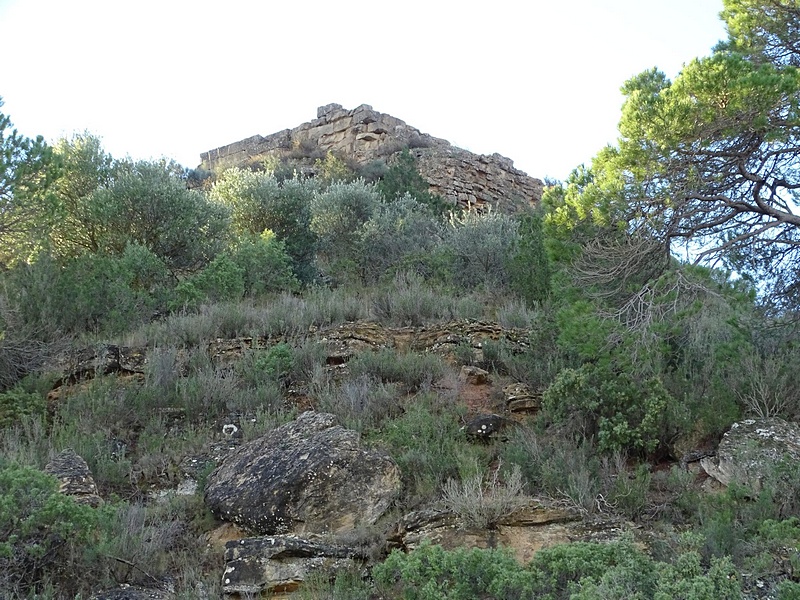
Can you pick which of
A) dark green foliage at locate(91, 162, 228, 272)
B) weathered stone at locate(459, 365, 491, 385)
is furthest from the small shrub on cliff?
dark green foliage at locate(91, 162, 228, 272)

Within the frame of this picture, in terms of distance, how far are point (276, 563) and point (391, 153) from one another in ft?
73.9

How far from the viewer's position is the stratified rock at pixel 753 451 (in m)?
5.91

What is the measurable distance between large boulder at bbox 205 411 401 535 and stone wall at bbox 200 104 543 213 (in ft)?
55.4

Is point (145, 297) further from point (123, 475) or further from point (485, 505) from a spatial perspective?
point (485, 505)

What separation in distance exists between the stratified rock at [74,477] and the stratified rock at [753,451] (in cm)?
496

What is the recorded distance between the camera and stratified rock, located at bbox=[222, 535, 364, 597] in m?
4.94

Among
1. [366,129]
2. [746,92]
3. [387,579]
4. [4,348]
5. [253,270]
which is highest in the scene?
[366,129]

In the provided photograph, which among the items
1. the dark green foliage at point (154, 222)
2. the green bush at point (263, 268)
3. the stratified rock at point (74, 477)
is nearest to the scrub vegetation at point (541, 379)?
the stratified rock at point (74, 477)

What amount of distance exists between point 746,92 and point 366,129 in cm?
2259

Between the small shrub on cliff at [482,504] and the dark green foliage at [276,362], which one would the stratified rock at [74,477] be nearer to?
the dark green foliage at [276,362]

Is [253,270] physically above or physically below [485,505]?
above

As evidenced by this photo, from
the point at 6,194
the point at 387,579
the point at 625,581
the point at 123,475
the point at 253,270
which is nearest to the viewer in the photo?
the point at 625,581

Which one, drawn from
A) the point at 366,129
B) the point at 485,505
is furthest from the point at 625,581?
the point at 366,129

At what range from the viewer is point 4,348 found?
8836mm
